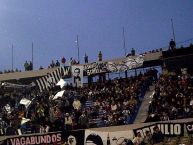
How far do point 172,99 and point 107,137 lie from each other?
16.5 ft

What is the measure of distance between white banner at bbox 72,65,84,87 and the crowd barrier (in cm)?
787

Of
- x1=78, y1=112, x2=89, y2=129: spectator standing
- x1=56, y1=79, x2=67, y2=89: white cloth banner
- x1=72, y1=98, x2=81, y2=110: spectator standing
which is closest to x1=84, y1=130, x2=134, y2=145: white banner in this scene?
x1=78, y1=112, x2=89, y2=129: spectator standing

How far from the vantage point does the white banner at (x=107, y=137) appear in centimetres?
2727

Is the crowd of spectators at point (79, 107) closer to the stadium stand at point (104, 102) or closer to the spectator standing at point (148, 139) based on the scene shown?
the stadium stand at point (104, 102)

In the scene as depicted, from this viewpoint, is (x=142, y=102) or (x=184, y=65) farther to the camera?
(x=184, y=65)

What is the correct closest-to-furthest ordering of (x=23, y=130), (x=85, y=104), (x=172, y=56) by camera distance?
(x=23, y=130), (x=85, y=104), (x=172, y=56)

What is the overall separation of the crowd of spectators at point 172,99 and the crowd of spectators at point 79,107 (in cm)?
193

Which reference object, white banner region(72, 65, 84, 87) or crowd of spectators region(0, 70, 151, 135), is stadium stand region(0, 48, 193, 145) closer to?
crowd of spectators region(0, 70, 151, 135)

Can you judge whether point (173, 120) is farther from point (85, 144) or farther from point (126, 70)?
point (126, 70)

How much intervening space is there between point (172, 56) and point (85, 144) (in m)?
13.0

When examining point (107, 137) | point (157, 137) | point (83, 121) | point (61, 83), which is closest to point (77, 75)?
point (61, 83)

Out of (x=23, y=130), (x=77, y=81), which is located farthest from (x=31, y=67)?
(x=23, y=130)

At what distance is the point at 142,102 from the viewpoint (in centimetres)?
3322

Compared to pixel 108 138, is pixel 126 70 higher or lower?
higher
